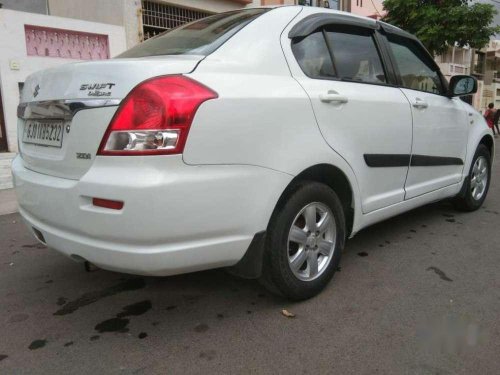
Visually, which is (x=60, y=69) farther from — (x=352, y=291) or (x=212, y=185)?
(x=352, y=291)

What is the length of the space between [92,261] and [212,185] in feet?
2.23

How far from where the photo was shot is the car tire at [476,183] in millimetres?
4449

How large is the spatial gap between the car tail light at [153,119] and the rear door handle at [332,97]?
33.8 inches

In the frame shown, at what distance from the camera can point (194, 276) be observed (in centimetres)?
300

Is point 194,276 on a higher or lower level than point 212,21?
lower

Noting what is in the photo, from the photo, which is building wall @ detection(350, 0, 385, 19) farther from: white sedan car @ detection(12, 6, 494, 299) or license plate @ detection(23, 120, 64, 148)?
license plate @ detection(23, 120, 64, 148)

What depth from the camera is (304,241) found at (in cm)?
257

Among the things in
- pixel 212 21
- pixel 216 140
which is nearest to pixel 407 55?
pixel 212 21

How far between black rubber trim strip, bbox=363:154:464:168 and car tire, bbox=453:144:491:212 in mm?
571

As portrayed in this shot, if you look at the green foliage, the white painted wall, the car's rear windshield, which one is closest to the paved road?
the car's rear windshield

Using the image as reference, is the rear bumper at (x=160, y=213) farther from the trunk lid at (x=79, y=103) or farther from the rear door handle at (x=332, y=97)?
the rear door handle at (x=332, y=97)

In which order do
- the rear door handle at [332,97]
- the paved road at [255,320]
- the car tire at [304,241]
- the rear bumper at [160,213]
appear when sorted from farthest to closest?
the rear door handle at [332,97] < the car tire at [304,241] < the paved road at [255,320] < the rear bumper at [160,213]

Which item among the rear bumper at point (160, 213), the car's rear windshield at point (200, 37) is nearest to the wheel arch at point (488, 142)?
the car's rear windshield at point (200, 37)

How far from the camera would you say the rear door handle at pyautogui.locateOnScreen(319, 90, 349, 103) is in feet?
8.39
